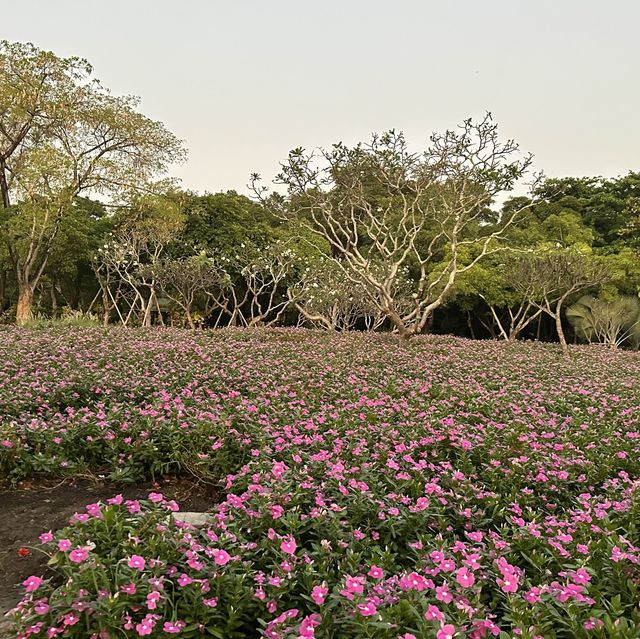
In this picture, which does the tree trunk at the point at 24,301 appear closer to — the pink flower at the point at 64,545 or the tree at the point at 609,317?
the pink flower at the point at 64,545

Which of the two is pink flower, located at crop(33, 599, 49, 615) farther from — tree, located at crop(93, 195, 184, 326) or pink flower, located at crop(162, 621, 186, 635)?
tree, located at crop(93, 195, 184, 326)

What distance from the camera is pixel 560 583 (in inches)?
75.3

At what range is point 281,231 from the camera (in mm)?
22391

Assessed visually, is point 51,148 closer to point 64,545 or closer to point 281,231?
point 281,231

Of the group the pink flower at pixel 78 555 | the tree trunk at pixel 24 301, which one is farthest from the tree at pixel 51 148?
the pink flower at pixel 78 555

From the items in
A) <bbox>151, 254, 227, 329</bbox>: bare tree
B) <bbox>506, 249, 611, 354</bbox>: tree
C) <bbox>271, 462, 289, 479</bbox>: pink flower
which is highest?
<bbox>506, 249, 611, 354</bbox>: tree

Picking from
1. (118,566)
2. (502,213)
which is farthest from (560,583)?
(502,213)

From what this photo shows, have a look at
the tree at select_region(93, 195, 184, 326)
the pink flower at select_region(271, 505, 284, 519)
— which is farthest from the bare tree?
the pink flower at select_region(271, 505, 284, 519)

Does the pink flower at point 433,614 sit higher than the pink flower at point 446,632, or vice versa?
the pink flower at point 446,632

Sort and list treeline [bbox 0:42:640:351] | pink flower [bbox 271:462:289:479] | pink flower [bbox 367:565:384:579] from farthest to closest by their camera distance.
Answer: treeline [bbox 0:42:640:351]
pink flower [bbox 271:462:289:479]
pink flower [bbox 367:565:384:579]

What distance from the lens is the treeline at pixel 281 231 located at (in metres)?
12.1

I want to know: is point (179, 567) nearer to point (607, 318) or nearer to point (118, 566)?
point (118, 566)

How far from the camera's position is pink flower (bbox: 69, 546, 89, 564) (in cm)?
166

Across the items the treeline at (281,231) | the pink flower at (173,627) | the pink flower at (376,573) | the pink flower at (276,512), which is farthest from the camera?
the treeline at (281,231)
